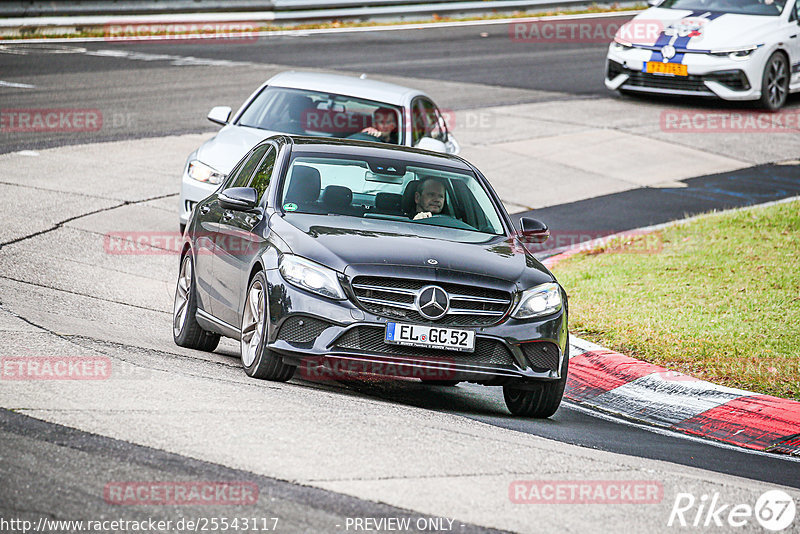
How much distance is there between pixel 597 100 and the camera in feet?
77.0

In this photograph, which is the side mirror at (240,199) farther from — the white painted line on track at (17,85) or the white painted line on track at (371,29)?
the white painted line on track at (371,29)

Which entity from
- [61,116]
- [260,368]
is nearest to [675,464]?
[260,368]

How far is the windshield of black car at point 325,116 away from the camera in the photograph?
520 inches

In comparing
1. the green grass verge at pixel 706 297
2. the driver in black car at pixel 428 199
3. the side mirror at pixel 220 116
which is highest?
the driver in black car at pixel 428 199

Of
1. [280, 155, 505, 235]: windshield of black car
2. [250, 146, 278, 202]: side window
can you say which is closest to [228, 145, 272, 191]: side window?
[250, 146, 278, 202]: side window

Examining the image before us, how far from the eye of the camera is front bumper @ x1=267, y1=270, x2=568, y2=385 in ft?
23.9

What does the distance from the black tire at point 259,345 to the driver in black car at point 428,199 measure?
1300mm

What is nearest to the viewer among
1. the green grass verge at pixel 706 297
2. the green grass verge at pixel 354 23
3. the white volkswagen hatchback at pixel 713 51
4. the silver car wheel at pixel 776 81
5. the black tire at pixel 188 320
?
the black tire at pixel 188 320

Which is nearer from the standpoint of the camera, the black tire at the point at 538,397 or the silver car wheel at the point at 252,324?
the silver car wheel at the point at 252,324

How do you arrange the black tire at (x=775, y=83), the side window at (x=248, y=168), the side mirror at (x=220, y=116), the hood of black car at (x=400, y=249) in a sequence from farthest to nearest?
1. the black tire at (x=775, y=83)
2. the side mirror at (x=220, y=116)
3. the side window at (x=248, y=168)
4. the hood of black car at (x=400, y=249)

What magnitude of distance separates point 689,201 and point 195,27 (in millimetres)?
16076

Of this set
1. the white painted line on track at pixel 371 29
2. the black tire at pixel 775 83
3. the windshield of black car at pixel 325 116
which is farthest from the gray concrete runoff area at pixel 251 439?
the white painted line on track at pixel 371 29

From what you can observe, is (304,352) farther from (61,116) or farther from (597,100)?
(597,100)

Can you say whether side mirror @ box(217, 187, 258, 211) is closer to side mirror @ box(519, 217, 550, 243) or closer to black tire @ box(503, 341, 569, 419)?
side mirror @ box(519, 217, 550, 243)
